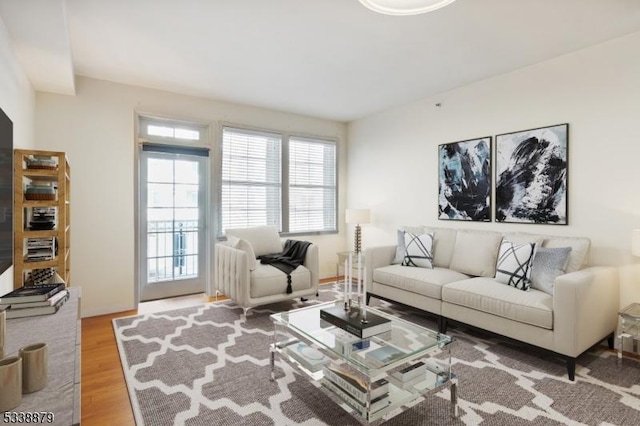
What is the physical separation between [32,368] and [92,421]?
3.30ft

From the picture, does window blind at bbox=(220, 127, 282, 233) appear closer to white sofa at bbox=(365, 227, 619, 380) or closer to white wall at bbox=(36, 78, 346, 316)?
white wall at bbox=(36, 78, 346, 316)

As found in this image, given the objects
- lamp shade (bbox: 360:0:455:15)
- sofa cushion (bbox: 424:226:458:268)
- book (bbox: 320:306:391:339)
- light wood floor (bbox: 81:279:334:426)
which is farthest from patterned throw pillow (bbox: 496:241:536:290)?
light wood floor (bbox: 81:279:334:426)

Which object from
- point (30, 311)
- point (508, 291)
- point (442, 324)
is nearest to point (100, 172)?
point (30, 311)

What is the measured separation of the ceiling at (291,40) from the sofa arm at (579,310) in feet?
6.25

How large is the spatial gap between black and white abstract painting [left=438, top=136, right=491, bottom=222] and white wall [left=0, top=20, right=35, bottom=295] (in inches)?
160

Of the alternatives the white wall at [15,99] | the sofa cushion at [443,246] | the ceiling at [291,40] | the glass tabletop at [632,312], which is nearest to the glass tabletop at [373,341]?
the glass tabletop at [632,312]

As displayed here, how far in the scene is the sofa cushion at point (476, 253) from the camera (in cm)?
329

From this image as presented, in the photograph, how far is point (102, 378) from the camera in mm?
2352

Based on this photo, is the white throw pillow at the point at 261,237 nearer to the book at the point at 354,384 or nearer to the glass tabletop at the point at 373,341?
the glass tabletop at the point at 373,341

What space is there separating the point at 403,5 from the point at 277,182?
10.7 ft

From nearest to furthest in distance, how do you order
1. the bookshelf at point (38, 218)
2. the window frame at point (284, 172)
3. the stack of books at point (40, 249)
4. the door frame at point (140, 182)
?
1. the bookshelf at point (38, 218)
2. the stack of books at point (40, 249)
3. the door frame at point (140, 182)
4. the window frame at point (284, 172)

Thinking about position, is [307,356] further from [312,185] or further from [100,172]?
[312,185]

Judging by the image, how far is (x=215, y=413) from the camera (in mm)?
1939

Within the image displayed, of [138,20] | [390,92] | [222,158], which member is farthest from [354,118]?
[138,20]
